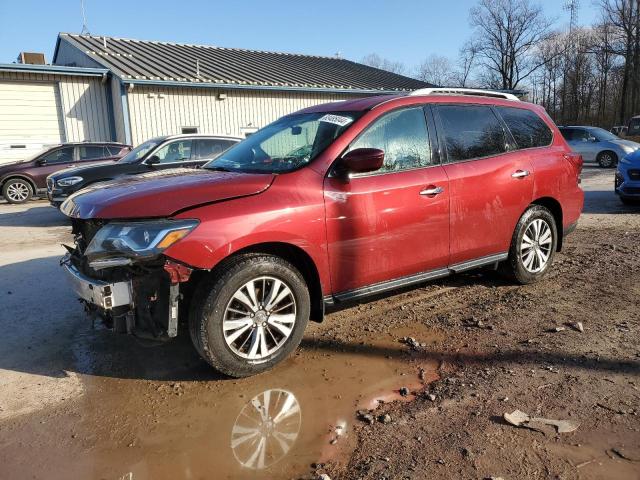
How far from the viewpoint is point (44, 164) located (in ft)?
45.3

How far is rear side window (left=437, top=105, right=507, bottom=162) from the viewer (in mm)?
4465

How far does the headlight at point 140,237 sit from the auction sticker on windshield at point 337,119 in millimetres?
1531

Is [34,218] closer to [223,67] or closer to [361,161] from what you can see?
[361,161]

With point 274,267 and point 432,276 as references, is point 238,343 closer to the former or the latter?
point 274,267

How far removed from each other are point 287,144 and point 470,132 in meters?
1.73

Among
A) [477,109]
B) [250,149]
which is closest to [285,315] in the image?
[250,149]

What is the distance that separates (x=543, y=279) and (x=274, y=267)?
3370 mm

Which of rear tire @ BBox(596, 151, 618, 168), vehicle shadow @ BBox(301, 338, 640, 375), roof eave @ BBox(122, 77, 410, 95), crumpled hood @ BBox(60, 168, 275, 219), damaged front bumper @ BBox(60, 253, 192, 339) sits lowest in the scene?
vehicle shadow @ BBox(301, 338, 640, 375)

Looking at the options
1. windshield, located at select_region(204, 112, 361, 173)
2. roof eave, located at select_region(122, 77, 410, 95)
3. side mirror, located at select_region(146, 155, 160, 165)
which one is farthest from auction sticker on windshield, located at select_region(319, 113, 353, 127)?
roof eave, located at select_region(122, 77, 410, 95)

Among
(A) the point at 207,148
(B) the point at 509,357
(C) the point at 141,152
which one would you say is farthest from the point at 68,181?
(B) the point at 509,357

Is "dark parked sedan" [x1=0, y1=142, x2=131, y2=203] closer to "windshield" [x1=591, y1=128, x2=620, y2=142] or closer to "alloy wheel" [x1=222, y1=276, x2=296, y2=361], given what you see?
"alloy wheel" [x1=222, y1=276, x2=296, y2=361]

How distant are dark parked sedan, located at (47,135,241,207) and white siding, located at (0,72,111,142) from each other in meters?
8.15

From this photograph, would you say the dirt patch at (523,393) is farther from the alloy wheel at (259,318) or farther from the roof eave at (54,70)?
the roof eave at (54,70)

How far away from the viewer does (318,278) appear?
364cm
